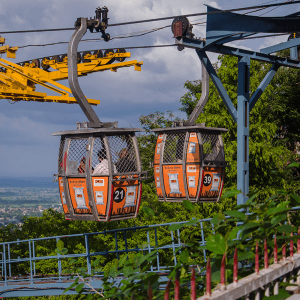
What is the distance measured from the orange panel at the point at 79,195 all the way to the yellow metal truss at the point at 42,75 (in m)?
4.85

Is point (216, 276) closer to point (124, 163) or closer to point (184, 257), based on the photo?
point (184, 257)

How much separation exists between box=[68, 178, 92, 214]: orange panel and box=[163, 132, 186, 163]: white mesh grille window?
2048 millimetres

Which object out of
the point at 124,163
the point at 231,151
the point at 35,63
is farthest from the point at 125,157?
the point at 231,151

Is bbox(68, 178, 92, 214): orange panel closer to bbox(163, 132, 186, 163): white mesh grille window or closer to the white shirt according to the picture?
the white shirt

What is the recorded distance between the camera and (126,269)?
83.2 inches

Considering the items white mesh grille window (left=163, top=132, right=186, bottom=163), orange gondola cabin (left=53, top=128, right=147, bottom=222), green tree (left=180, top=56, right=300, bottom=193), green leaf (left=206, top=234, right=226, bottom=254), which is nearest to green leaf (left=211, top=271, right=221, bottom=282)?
green leaf (left=206, top=234, right=226, bottom=254)

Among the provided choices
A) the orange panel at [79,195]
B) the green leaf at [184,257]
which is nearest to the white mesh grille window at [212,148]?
the orange panel at [79,195]

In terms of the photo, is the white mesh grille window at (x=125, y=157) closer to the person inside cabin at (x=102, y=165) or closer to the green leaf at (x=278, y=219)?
the person inside cabin at (x=102, y=165)

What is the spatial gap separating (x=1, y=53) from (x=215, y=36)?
6614mm

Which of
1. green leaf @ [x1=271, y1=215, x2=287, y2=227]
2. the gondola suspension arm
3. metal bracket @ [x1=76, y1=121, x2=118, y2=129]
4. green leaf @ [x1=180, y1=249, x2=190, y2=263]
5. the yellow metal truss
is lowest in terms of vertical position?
green leaf @ [x1=180, y1=249, x2=190, y2=263]

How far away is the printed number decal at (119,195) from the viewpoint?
523cm

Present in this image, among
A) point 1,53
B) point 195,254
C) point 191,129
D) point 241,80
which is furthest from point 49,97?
point 195,254

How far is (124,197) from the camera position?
5.36 meters

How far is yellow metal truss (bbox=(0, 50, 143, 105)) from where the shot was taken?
9.95 m
